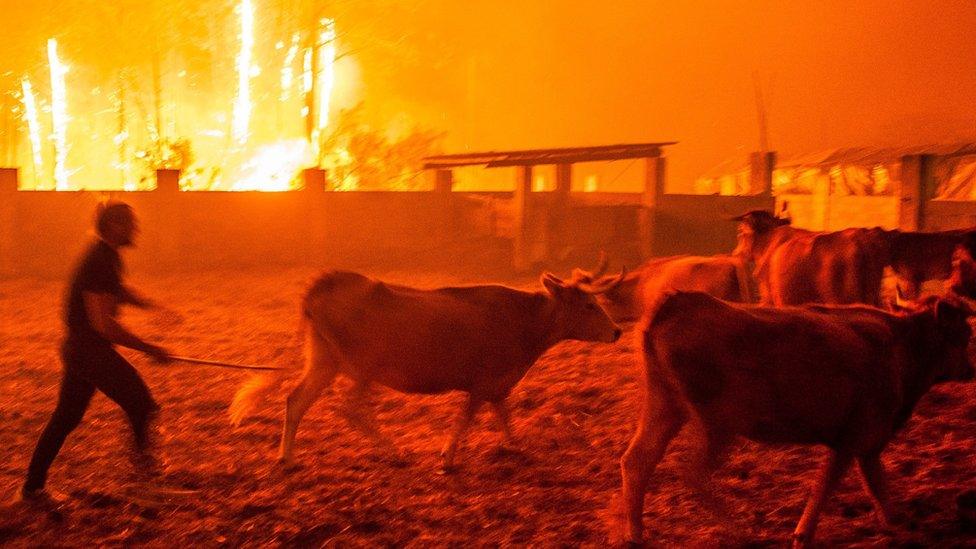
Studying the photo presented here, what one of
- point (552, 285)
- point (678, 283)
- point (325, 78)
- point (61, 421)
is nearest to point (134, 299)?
point (61, 421)

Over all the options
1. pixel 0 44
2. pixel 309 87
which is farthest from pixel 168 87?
pixel 309 87

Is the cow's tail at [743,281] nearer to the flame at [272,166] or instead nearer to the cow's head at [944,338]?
the cow's head at [944,338]

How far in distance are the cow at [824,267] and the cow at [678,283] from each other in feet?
1.58

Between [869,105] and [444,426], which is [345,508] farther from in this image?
[869,105]

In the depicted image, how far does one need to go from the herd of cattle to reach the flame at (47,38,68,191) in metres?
31.9

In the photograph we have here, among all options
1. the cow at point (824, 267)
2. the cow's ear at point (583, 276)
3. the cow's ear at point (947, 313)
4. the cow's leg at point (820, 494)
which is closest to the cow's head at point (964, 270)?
the cow at point (824, 267)

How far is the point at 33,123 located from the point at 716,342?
123ft

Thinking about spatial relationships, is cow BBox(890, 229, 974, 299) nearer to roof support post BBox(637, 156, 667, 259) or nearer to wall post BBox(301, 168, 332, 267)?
roof support post BBox(637, 156, 667, 259)

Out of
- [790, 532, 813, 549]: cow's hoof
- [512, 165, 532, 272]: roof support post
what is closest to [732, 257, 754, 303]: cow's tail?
[790, 532, 813, 549]: cow's hoof

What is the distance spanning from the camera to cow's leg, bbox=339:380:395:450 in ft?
22.6

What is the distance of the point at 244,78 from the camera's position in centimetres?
3328

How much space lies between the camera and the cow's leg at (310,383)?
21.8 ft

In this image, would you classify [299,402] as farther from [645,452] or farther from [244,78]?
[244,78]

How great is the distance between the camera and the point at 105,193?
19.2 m
